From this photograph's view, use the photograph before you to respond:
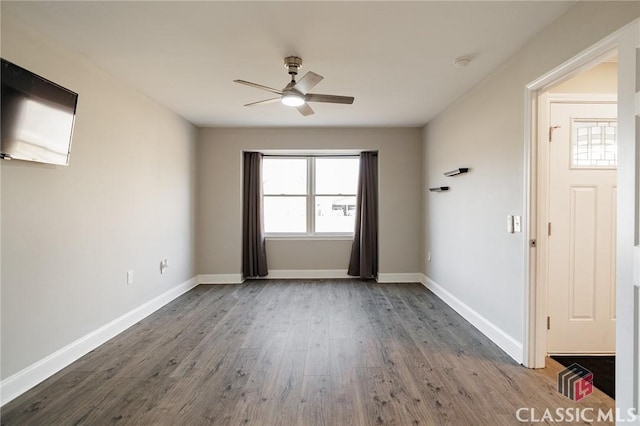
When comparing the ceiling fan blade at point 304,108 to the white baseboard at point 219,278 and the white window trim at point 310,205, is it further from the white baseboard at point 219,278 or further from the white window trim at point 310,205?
the white baseboard at point 219,278

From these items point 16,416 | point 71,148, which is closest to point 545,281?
point 16,416

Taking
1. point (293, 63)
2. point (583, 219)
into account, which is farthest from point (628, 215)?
point (293, 63)

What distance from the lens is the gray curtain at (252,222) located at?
5.18 m

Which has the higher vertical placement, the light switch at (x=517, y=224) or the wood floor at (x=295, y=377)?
the light switch at (x=517, y=224)

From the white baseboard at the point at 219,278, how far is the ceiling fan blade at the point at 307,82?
3325 millimetres

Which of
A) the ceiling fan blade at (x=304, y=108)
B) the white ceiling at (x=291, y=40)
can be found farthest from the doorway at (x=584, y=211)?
the ceiling fan blade at (x=304, y=108)

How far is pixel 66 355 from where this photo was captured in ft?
7.83

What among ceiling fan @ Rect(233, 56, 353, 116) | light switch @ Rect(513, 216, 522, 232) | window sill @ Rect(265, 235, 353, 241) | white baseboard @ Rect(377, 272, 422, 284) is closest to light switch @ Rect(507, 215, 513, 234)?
light switch @ Rect(513, 216, 522, 232)

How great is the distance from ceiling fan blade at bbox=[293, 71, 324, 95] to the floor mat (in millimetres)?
2872

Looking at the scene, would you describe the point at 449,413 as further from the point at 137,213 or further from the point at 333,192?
the point at 333,192

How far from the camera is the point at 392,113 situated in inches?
165

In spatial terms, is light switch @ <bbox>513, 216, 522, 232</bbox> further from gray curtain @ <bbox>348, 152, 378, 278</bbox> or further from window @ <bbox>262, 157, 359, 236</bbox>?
window @ <bbox>262, 157, 359, 236</bbox>

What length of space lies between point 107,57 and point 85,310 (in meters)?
2.10

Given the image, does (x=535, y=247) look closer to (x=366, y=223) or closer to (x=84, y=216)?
A: (x=366, y=223)
